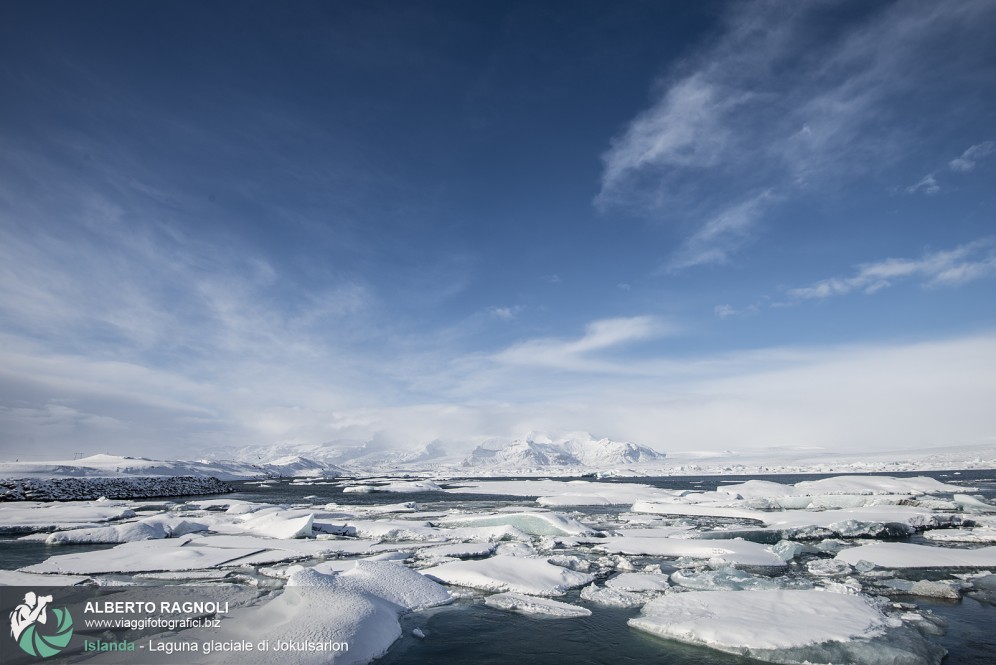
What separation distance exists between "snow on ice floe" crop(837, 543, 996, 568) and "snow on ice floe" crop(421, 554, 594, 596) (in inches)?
329

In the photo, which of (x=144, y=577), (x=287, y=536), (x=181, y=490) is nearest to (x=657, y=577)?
(x=144, y=577)

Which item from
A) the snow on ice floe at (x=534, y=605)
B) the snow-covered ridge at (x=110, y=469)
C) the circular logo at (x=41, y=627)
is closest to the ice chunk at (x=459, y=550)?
the snow on ice floe at (x=534, y=605)

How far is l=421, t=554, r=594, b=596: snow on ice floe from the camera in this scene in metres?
11.4

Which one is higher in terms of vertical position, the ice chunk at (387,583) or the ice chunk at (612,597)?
the ice chunk at (387,583)

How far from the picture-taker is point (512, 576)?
11977mm

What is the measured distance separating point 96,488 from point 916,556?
60978mm

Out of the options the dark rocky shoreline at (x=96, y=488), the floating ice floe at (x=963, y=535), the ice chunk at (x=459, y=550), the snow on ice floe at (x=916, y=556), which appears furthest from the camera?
the dark rocky shoreline at (x=96, y=488)

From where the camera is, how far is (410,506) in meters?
32.3

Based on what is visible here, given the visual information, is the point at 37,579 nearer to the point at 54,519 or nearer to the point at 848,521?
the point at 54,519

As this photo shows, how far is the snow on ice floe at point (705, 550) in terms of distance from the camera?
14.1 m

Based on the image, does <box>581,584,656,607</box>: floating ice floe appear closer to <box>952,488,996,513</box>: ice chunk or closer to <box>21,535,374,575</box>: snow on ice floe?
<box>21,535,374,575</box>: snow on ice floe

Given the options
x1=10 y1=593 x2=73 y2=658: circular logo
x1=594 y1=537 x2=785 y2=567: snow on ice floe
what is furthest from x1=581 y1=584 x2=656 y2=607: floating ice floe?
x1=10 y1=593 x2=73 y2=658: circular logo

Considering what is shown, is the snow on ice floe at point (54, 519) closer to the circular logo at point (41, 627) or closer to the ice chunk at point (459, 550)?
the circular logo at point (41, 627)

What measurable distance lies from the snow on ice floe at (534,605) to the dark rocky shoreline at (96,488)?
161 feet
